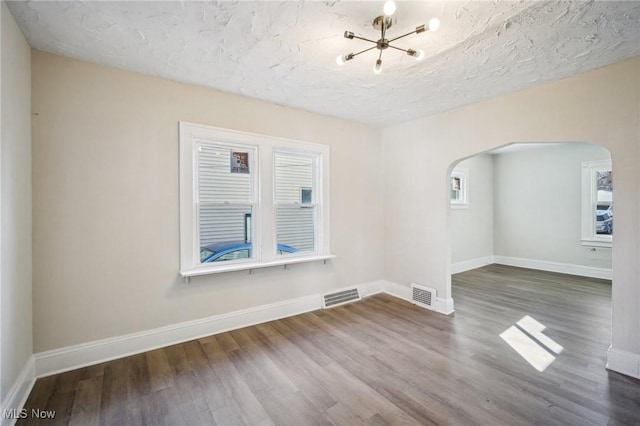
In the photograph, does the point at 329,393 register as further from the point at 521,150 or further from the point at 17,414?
the point at 521,150

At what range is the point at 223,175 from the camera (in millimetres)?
3264

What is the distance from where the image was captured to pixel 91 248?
2541mm

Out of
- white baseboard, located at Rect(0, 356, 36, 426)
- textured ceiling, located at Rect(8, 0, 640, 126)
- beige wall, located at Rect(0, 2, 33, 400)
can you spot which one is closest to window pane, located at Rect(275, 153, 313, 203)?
textured ceiling, located at Rect(8, 0, 640, 126)

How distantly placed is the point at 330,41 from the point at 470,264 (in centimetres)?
596

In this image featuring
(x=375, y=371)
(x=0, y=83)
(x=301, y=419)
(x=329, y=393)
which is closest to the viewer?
(x=0, y=83)

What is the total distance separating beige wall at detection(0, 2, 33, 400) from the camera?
1779mm

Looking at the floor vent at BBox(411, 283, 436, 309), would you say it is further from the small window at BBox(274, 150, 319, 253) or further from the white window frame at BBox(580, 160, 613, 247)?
the white window frame at BBox(580, 160, 613, 247)

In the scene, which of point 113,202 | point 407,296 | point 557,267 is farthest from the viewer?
point 557,267

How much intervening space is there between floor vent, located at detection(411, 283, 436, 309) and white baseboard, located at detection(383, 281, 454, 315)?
0.06 meters

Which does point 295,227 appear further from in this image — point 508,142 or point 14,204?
point 508,142

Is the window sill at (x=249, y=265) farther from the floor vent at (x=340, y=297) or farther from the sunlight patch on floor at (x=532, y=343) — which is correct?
the sunlight patch on floor at (x=532, y=343)

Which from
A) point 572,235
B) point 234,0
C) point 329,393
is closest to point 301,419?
point 329,393

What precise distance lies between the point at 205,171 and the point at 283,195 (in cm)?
102

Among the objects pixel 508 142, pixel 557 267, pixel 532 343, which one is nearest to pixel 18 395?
pixel 532 343
